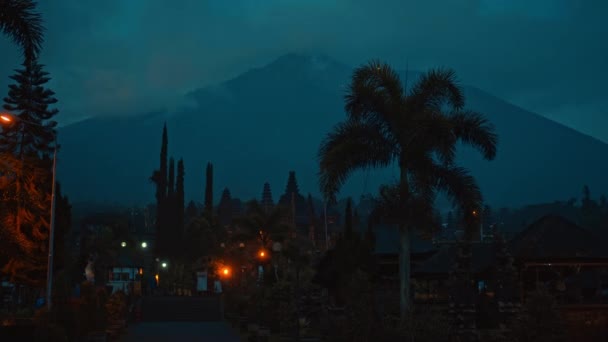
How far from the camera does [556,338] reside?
54.1 feet

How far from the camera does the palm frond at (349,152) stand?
23.5m

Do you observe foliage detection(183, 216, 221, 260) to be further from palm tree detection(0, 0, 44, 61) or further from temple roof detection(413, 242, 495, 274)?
palm tree detection(0, 0, 44, 61)

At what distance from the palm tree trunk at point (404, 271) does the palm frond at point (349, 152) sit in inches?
86.8

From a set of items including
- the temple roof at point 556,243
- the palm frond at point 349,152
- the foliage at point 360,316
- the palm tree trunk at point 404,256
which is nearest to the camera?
the foliage at point 360,316

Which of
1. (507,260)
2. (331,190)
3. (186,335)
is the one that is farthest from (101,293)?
(507,260)

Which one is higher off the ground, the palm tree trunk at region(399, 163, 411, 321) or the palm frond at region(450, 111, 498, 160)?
the palm frond at region(450, 111, 498, 160)

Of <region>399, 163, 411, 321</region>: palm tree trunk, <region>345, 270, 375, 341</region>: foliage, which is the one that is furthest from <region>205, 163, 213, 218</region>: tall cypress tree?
<region>345, 270, 375, 341</region>: foliage

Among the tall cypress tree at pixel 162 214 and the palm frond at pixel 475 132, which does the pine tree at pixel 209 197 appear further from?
the palm frond at pixel 475 132

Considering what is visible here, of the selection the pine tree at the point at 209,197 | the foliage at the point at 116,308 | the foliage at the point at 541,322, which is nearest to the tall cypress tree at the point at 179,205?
the pine tree at the point at 209,197

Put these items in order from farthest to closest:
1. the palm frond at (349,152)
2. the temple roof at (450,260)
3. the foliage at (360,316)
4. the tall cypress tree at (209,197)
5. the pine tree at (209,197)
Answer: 1. the tall cypress tree at (209,197)
2. the pine tree at (209,197)
3. the temple roof at (450,260)
4. the palm frond at (349,152)
5. the foliage at (360,316)

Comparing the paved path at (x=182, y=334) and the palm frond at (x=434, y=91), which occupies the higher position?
the palm frond at (x=434, y=91)

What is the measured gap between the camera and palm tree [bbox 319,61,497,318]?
23.4 metres

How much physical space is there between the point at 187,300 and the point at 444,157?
3436 centimetres

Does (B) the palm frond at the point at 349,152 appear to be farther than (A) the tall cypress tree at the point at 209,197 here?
No
